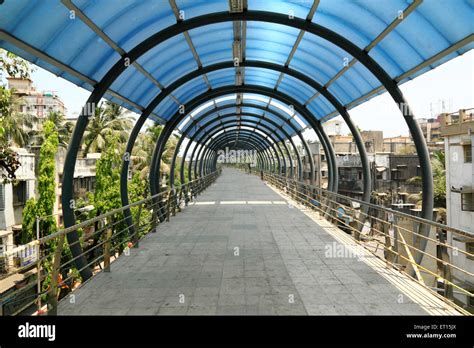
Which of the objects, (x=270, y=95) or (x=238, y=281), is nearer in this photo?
(x=238, y=281)

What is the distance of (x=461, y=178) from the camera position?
738 inches

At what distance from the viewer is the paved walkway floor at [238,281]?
161 inches

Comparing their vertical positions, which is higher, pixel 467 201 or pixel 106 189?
pixel 106 189

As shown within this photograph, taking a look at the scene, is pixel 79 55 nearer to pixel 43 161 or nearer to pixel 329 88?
pixel 329 88

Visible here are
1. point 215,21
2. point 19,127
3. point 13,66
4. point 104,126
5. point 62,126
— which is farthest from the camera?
point 62,126

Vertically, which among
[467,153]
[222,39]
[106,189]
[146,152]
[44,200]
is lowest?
[44,200]

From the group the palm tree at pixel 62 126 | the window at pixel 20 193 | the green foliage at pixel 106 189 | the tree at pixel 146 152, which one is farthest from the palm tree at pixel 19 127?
the tree at pixel 146 152

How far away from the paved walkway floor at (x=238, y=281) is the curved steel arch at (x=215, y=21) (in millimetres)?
1478

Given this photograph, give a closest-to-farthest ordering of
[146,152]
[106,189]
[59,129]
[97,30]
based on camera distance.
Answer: [97,30] < [106,189] < [59,129] < [146,152]

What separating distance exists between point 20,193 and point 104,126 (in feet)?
40.3

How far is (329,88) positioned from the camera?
10.6 m

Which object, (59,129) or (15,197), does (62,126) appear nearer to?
(59,129)
